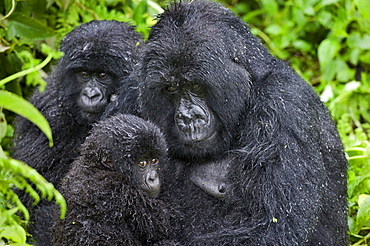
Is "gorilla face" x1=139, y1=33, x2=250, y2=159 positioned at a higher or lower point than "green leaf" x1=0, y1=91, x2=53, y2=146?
lower

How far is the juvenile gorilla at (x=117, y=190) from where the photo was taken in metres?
3.43

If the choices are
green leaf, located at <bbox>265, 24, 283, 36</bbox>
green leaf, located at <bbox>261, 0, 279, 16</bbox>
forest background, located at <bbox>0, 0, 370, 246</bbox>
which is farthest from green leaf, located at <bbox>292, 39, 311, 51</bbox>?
→ green leaf, located at <bbox>261, 0, 279, 16</bbox>

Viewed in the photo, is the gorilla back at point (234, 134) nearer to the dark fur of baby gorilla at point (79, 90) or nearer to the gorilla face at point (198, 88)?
the gorilla face at point (198, 88)

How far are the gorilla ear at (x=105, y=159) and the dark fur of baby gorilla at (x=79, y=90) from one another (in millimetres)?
1102

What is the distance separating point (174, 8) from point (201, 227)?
4.59ft

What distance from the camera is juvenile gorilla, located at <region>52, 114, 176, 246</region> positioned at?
343 cm

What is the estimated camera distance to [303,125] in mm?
3691

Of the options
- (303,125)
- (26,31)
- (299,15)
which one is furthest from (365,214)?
(299,15)

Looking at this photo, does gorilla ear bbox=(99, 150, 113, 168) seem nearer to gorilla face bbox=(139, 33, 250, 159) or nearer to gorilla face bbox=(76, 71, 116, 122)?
gorilla face bbox=(139, 33, 250, 159)

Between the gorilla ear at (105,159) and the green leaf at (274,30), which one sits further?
the green leaf at (274,30)

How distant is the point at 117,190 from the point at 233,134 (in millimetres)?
812

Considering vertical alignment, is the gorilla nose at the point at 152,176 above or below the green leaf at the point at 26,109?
below

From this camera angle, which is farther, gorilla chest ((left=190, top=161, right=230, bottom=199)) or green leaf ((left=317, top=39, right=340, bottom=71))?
Result: green leaf ((left=317, top=39, right=340, bottom=71))

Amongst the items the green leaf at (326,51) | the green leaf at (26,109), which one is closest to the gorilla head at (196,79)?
the green leaf at (26,109)
